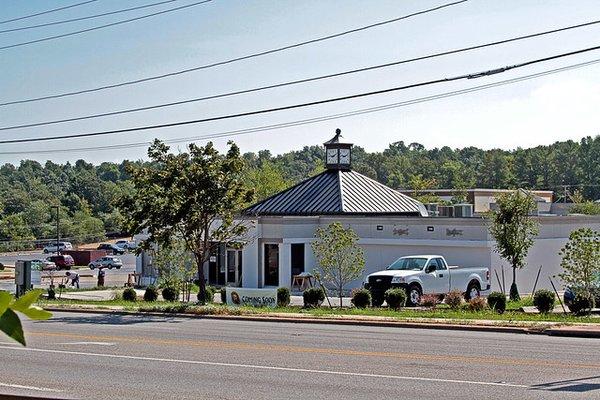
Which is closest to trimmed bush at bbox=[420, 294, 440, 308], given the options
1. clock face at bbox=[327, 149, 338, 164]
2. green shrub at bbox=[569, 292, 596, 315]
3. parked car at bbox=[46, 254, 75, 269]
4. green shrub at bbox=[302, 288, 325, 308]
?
green shrub at bbox=[302, 288, 325, 308]

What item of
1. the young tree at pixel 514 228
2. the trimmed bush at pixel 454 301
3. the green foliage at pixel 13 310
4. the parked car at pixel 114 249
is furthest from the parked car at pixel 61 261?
the green foliage at pixel 13 310

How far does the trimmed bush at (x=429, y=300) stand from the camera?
A: 33.1 metres

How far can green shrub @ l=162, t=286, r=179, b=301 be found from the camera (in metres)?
37.4

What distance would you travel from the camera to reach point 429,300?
109ft

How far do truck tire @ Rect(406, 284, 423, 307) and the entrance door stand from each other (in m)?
13.3

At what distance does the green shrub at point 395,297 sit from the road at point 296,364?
606cm

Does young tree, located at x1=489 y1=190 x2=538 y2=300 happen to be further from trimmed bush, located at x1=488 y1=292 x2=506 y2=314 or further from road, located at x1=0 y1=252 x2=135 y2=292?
road, located at x1=0 y1=252 x2=135 y2=292

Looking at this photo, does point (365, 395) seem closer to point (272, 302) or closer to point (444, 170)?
point (272, 302)

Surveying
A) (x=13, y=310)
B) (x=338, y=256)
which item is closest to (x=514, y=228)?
(x=338, y=256)

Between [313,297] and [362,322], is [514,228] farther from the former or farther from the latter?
[362,322]

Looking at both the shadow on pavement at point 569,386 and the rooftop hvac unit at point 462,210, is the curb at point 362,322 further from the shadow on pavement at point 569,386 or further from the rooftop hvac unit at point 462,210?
the rooftop hvac unit at point 462,210

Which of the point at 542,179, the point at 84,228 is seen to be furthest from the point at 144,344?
the point at 542,179

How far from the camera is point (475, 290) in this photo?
123 feet

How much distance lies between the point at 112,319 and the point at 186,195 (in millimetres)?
5358
